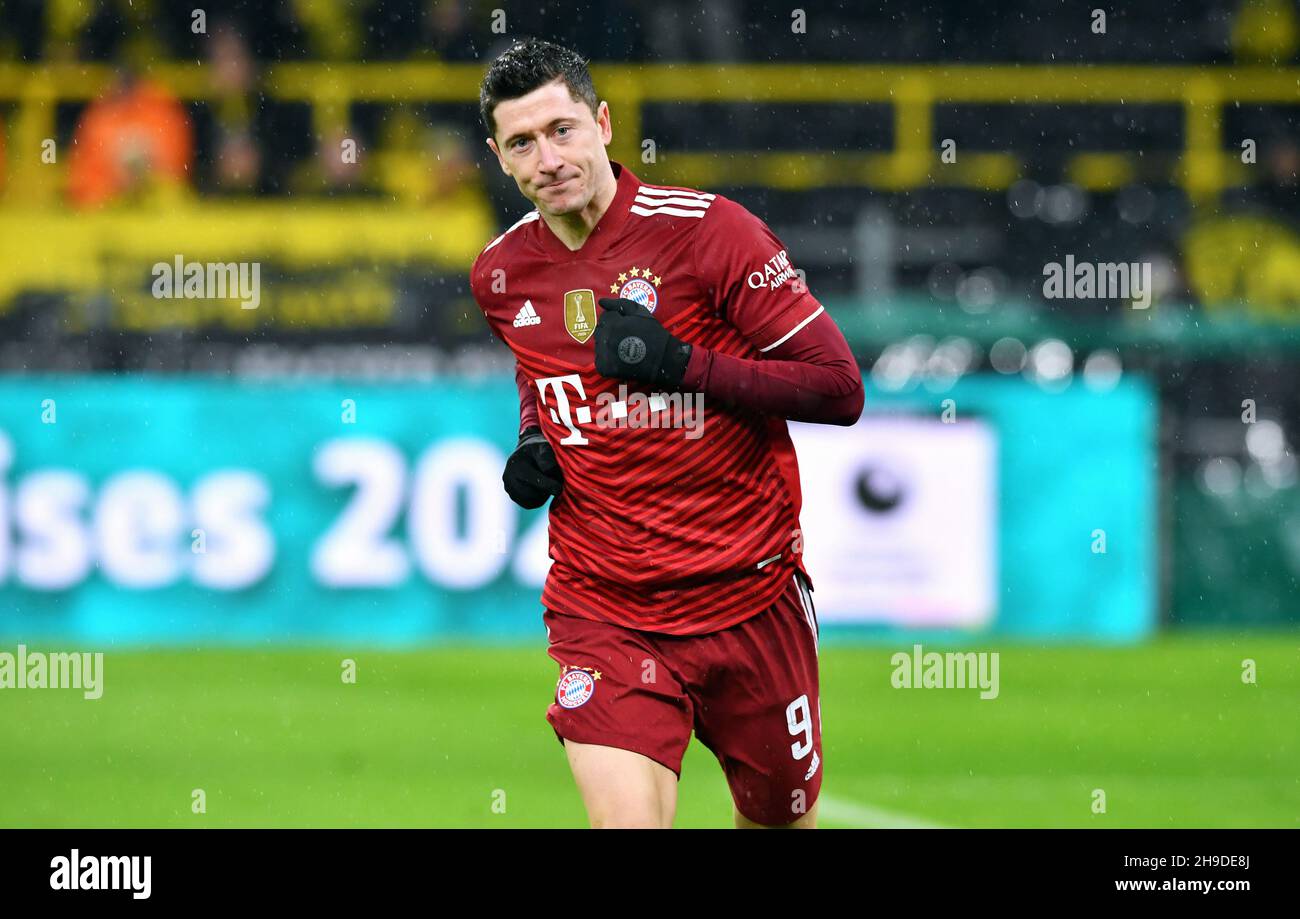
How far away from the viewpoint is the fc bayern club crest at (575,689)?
4273mm

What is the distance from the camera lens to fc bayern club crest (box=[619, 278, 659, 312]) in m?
4.34

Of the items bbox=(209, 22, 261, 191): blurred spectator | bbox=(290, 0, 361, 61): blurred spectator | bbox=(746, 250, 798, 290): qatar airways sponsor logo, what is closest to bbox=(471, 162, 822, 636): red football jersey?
bbox=(746, 250, 798, 290): qatar airways sponsor logo

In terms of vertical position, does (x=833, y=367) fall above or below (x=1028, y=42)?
below

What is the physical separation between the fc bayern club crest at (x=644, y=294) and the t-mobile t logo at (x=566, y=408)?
0.23 metres

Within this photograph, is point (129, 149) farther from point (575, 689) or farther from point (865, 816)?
point (575, 689)

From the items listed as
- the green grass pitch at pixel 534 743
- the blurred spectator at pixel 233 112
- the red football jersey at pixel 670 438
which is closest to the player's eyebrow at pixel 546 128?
the red football jersey at pixel 670 438

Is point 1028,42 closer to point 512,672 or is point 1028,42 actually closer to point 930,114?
point 930,114

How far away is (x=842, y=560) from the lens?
10.0 meters

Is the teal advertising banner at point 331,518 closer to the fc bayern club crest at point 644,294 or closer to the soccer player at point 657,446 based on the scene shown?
the soccer player at point 657,446

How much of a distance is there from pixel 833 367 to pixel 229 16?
11992 mm

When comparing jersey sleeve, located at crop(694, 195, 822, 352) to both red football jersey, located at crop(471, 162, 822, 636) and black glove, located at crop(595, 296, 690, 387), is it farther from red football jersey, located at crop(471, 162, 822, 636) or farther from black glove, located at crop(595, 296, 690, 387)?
black glove, located at crop(595, 296, 690, 387)

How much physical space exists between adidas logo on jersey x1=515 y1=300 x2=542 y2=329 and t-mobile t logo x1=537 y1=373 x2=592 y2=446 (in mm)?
131

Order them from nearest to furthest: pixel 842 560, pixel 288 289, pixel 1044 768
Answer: pixel 1044 768 < pixel 842 560 < pixel 288 289

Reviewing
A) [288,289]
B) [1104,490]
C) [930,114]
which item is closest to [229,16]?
[288,289]
